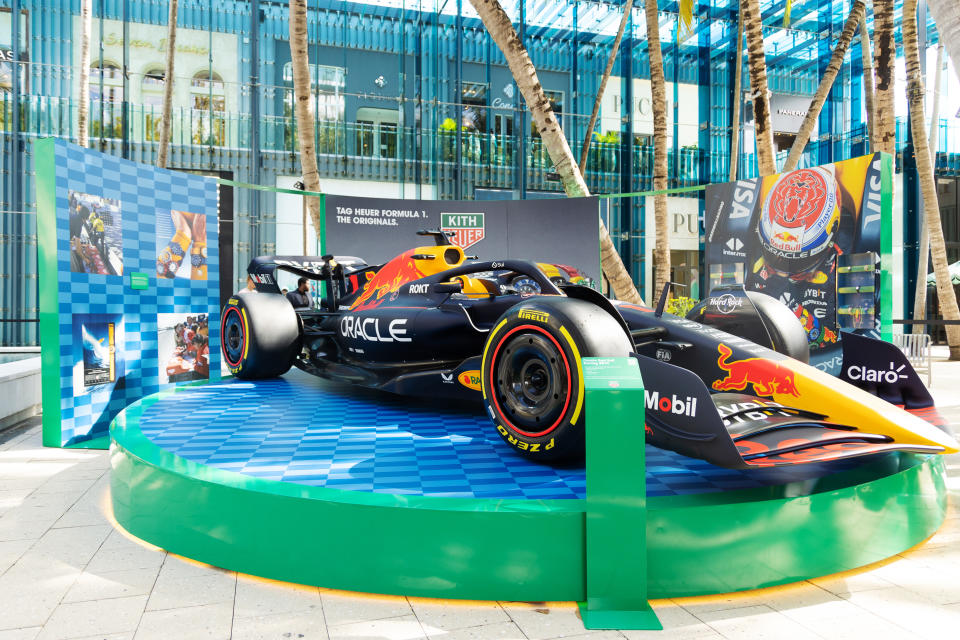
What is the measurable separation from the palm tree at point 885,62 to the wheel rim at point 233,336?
298 inches

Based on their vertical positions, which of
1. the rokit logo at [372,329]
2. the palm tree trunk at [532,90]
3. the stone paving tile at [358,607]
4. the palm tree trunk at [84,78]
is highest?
the palm tree trunk at [84,78]

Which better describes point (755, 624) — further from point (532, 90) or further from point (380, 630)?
point (532, 90)

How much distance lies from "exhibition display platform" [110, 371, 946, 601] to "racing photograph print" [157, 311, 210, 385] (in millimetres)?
2475

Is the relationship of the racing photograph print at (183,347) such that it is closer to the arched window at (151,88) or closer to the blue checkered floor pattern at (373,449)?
the blue checkered floor pattern at (373,449)

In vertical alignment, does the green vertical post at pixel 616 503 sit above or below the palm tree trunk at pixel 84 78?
below

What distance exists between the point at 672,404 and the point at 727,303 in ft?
7.35

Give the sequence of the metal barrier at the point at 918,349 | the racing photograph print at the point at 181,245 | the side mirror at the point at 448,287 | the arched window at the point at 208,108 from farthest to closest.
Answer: the arched window at the point at 208,108, the metal barrier at the point at 918,349, the racing photograph print at the point at 181,245, the side mirror at the point at 448,287

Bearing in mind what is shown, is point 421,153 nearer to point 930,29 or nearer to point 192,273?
point 192,273

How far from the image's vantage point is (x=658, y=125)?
988cm

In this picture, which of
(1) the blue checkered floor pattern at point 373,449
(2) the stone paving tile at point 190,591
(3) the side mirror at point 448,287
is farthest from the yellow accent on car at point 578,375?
(3) the side mirror at point 448,287

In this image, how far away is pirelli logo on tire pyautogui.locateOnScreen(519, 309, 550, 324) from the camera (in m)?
3.15

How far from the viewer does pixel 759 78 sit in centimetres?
786

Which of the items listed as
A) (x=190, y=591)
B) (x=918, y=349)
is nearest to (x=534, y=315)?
(x=190, y=591)

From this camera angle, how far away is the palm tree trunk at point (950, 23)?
2895mm
